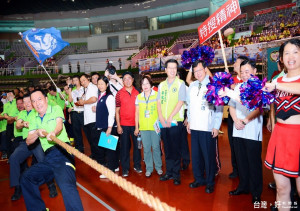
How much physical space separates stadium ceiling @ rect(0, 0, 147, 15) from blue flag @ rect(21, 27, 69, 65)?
21.1 metres

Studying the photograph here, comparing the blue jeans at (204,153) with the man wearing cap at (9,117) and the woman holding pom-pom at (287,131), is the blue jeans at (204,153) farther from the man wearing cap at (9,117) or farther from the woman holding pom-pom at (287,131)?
the man wearing cap at (9,117)

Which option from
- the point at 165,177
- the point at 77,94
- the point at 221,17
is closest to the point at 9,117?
the point at 77,94

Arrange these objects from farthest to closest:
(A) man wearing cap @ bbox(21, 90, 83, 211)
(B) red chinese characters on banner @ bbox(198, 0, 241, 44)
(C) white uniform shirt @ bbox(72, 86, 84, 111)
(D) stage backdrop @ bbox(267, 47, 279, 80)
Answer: (D) stage backdrop @ bbox(267, 47, 279, 80) < (C) white uniform shirt @ bbox(72, 86, 84, 111) < (B) red chinese characters on banner @ bbox(198, 0, 241, 44) < (A) man wearing cap @ bbox(21, 90, 83, 211)

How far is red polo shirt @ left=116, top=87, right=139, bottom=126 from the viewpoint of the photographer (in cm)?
362

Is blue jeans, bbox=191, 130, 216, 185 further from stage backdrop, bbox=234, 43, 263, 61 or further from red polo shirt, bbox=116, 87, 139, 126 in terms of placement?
stage backdrop, bbox=234, 43, 263, 61

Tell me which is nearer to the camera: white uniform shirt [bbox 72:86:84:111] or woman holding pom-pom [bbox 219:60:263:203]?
woman holding pom-pom [bbox 219:60:263:203]

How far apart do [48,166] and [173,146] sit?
1649mm

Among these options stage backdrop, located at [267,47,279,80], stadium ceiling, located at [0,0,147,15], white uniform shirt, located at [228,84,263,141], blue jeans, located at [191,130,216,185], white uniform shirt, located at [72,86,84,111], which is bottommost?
blue jeans, located at [191,130,216,185]

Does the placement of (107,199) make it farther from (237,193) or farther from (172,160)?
(237,193)

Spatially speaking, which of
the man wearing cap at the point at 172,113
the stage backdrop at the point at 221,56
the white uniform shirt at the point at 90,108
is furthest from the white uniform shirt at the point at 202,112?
the stage backdrop at the point at 221,56

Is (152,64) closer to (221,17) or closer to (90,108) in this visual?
(90,108)

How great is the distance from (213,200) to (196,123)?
3.10 feet

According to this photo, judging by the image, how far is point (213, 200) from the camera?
2625 mm

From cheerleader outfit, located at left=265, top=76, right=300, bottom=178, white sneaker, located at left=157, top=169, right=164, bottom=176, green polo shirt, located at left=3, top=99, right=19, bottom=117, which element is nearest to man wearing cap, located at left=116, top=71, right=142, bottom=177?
white sneaker, located at left=157, top=169, right=164, bottom=176
